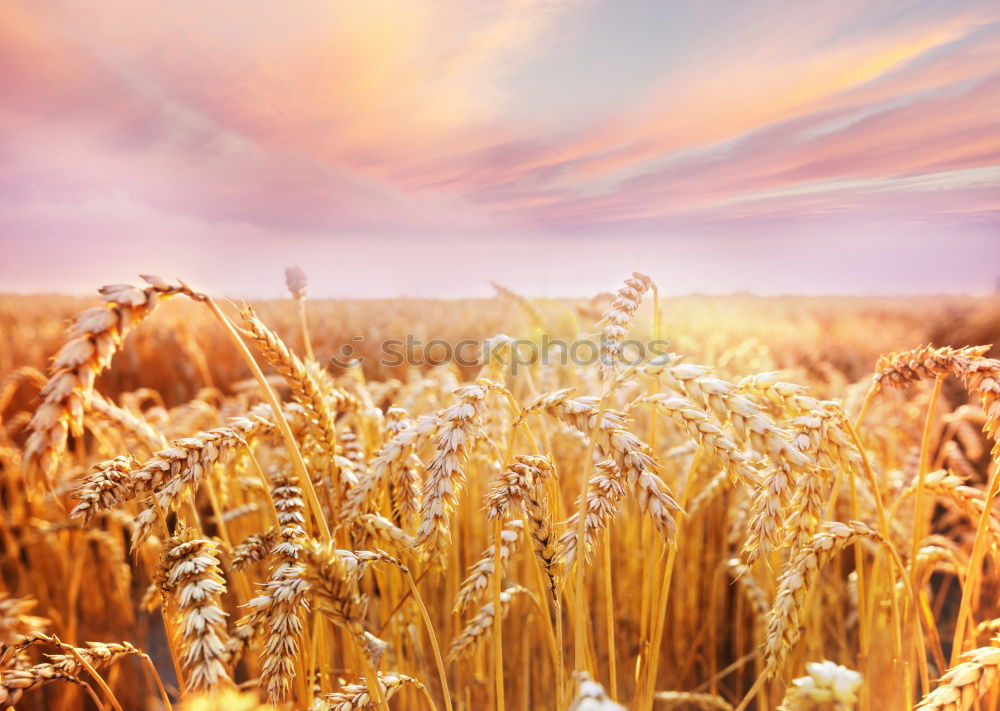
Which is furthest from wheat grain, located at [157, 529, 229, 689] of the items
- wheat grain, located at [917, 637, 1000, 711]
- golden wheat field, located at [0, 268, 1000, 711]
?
wheat grain, located at [917, 637, 1000, 711]

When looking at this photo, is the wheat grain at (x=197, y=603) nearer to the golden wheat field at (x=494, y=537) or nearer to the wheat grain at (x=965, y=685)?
the golden wheat field at (x=494, y=537)

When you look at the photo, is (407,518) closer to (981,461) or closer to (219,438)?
(219,438)

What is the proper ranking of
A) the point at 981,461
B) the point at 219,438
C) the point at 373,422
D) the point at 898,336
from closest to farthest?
the point at 219,438
the point at 373,422
the point at 981,461
the point at 898,336

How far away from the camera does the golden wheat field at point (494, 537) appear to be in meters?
0.77

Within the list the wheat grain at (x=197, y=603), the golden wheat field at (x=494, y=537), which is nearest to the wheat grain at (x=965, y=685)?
the golden wheat field at (x=494, y=537)

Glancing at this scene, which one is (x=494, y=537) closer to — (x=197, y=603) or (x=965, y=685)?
(x=197, y=603)

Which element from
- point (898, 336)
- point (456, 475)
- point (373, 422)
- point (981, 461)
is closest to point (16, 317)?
point (373, 422)

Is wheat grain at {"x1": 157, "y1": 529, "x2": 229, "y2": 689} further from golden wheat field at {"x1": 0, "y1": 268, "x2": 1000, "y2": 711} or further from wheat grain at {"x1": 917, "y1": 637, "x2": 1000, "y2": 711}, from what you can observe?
wheat grain at {"x1": 917, "y1": 637, "x2": 1000, "y2": 711}

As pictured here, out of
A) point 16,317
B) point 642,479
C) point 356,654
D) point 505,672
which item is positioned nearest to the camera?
point 642,479

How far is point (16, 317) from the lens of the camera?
25.6 feet

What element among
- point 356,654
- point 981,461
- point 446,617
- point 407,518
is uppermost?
point 407,518

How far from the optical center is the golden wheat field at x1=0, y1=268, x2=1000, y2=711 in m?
0.77

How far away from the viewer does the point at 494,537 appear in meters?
1.11

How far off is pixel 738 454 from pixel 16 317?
32.9 ft
